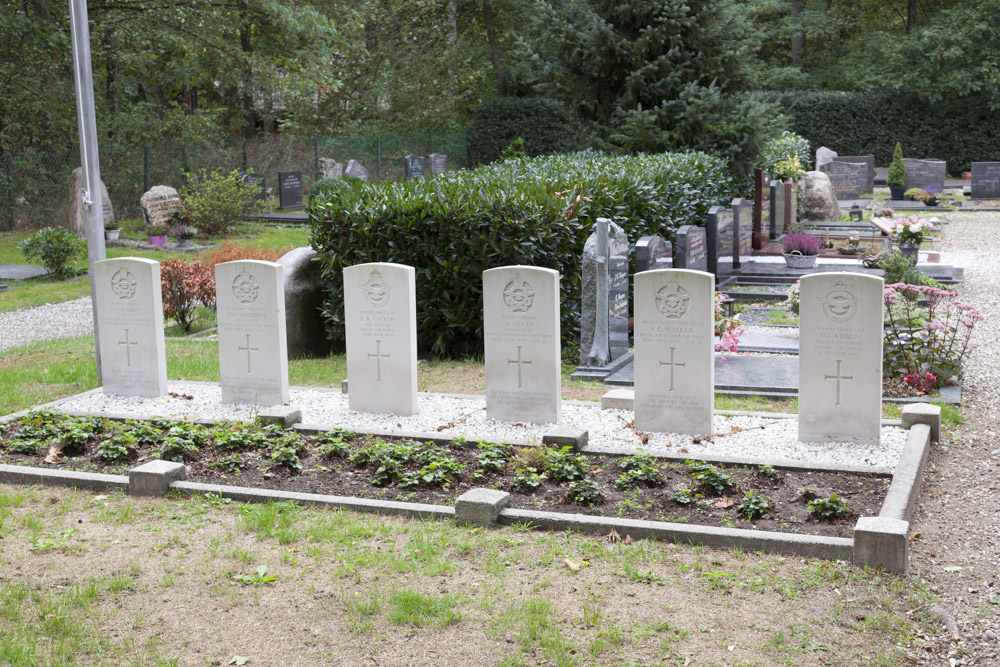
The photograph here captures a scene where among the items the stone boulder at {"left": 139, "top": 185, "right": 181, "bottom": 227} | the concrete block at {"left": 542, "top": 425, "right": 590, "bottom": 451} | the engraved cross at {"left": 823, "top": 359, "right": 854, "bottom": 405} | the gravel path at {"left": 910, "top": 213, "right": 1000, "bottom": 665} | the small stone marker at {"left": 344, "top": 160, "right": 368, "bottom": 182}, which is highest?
the small stone marker at {"left": 344, "top": 160, "right": 368, "bottom": 182}

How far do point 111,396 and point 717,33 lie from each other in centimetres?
1618

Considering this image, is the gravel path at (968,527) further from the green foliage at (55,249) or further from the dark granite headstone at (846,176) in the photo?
the dark granite headstone at (846,176)

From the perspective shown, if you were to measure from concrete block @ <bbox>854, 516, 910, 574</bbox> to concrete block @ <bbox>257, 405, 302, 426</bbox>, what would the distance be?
4.29 meters

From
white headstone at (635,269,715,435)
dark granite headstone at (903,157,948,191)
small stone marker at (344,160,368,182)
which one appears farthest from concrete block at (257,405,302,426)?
dark granite headstone at (903,157,948,191)

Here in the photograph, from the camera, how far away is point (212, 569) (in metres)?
5.20

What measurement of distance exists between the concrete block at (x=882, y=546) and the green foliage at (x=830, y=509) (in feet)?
1.50

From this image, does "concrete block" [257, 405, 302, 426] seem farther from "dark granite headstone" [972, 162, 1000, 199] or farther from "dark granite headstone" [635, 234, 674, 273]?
"dark granite headstone" [972, 162, 1000, 199]

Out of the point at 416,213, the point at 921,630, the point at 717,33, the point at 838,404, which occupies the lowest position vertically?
the point at 921,630

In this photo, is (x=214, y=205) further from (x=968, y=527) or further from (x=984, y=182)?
(x=984, y=182)

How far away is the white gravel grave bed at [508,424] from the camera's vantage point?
6871 millimetres

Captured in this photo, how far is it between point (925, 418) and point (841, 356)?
962mm

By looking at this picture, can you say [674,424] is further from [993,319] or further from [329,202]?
[993,319]

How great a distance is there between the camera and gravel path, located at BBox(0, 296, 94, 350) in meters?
13.3

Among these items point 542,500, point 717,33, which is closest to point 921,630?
point 542,500
